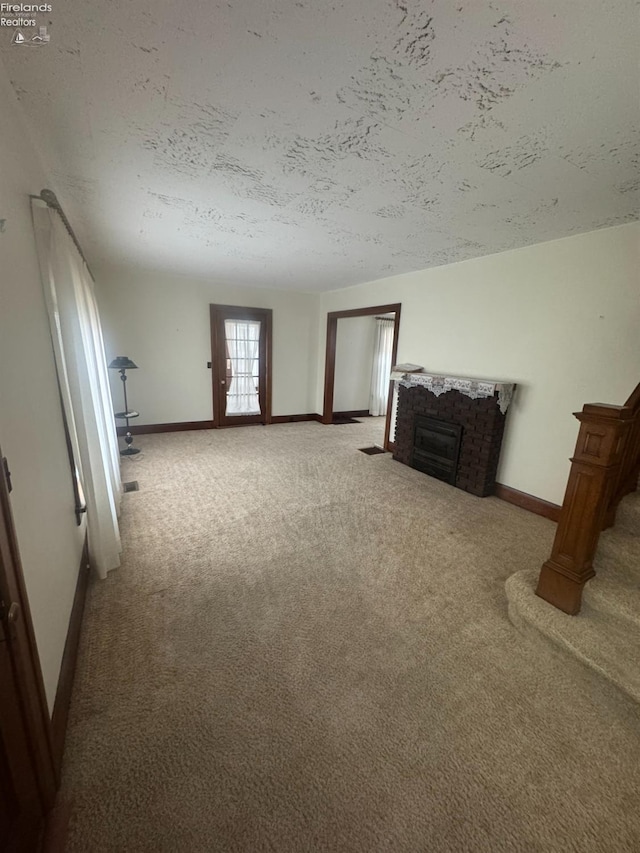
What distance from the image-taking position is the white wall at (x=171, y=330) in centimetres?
470

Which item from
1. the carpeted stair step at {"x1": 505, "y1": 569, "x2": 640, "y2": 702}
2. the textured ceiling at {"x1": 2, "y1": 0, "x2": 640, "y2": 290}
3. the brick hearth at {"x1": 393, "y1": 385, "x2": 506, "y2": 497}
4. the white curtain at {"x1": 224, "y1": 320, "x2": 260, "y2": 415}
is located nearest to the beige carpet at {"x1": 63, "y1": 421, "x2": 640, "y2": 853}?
the carpeted stair step at {"x1": 505, "y1": 569, "x2": 640, "y2": 702}

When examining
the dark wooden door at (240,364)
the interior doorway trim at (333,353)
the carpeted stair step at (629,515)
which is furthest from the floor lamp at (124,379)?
the carpeted stair step at (629,515)

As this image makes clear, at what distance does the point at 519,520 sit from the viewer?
9.68 ft

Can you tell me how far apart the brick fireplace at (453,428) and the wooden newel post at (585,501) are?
1.53 metres

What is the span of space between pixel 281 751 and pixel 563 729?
1132 millimetres

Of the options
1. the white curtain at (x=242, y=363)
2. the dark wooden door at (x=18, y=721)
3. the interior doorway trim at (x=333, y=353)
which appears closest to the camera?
the dark wooden door at (x=18, y=721)

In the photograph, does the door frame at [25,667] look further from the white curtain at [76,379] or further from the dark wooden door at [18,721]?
the white curtain at [76,379]

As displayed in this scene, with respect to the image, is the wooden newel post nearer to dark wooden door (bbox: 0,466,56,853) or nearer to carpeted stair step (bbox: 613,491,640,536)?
carpeted stair step (bbox: 613,491,640,536)

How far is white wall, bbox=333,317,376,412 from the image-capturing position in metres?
6.58

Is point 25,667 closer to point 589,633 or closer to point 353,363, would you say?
point 589,633

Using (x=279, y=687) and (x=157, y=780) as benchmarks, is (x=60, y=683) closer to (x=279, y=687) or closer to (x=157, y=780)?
(x=157, y=780)

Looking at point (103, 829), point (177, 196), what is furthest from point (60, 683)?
point (177, 196)

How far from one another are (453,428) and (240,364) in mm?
3704

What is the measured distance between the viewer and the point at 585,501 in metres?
1.68
